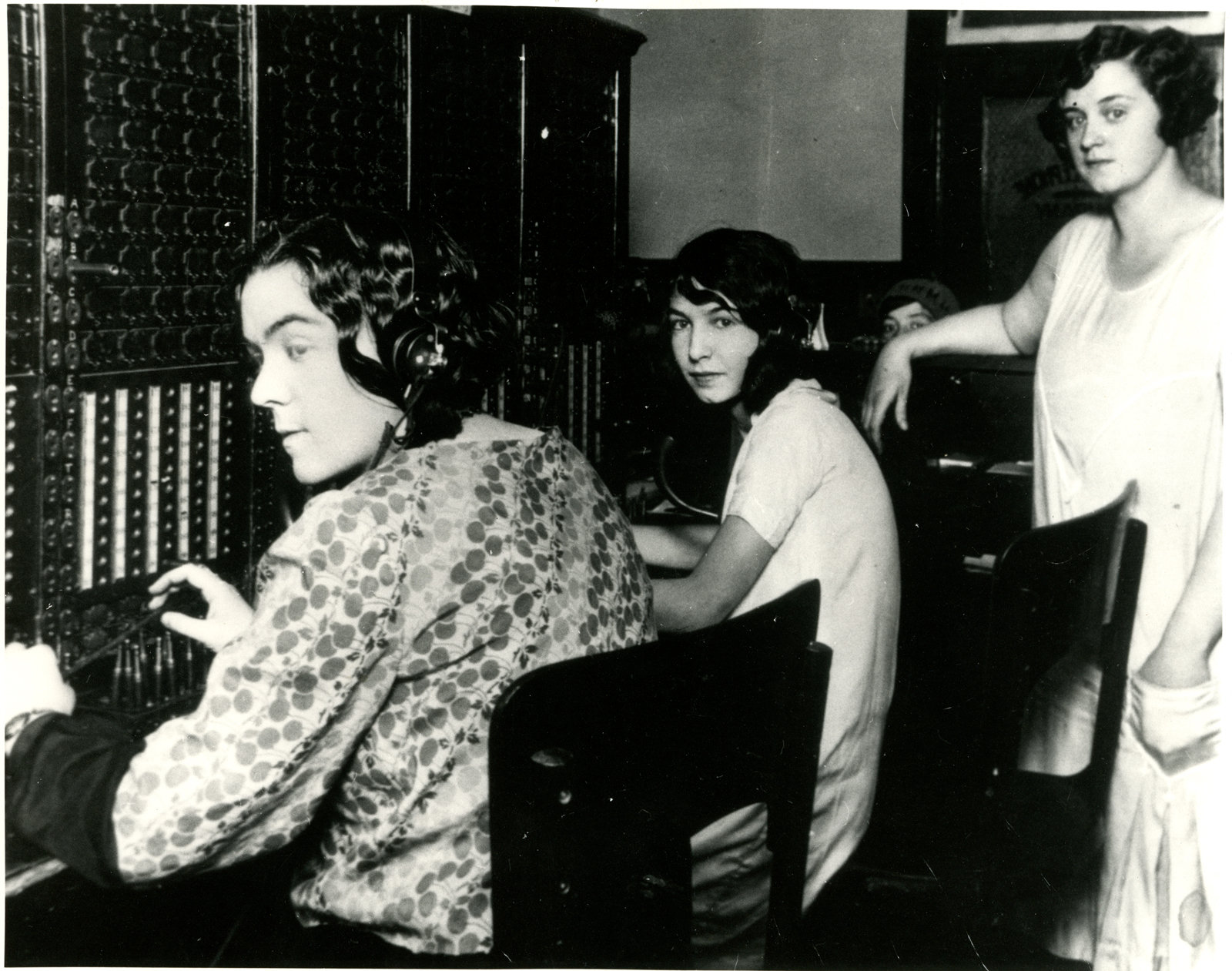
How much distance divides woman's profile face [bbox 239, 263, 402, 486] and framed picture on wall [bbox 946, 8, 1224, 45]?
1088mm

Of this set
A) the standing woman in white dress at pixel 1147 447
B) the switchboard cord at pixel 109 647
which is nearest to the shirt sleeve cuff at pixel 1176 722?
the standing woman in white dress at pixel 1147 447

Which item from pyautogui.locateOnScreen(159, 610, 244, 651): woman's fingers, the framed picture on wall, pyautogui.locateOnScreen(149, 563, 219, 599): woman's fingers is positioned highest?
the framed picture on wall

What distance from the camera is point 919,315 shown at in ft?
8.32

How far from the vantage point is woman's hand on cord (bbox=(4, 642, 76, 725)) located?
3.47ft

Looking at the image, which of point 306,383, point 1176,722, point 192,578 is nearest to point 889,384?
point 1176,722

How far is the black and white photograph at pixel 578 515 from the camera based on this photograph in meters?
0.89

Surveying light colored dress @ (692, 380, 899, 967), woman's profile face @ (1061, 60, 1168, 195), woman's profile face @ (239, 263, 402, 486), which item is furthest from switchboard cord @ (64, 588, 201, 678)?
woman's profile face @ (1061, 60, 1168, 195)

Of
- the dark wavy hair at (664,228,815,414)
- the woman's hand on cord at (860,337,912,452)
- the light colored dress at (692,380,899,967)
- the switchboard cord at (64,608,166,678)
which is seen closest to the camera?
the switchboard cord at (64,608,166,678)

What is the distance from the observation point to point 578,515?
3.54 ft

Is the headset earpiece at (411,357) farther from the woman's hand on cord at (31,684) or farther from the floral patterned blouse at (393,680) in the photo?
the woman's hand on cord at (31,684)

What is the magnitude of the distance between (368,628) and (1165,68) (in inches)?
49.9

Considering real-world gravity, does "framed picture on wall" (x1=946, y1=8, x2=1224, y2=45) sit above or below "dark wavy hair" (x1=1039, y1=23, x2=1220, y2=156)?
above

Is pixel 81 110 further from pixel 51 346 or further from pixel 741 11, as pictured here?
pixel 741 11

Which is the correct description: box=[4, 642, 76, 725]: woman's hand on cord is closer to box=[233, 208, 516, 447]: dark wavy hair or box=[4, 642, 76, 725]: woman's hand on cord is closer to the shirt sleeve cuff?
box=[233, 208, 516, 447]: dark wavy hair
